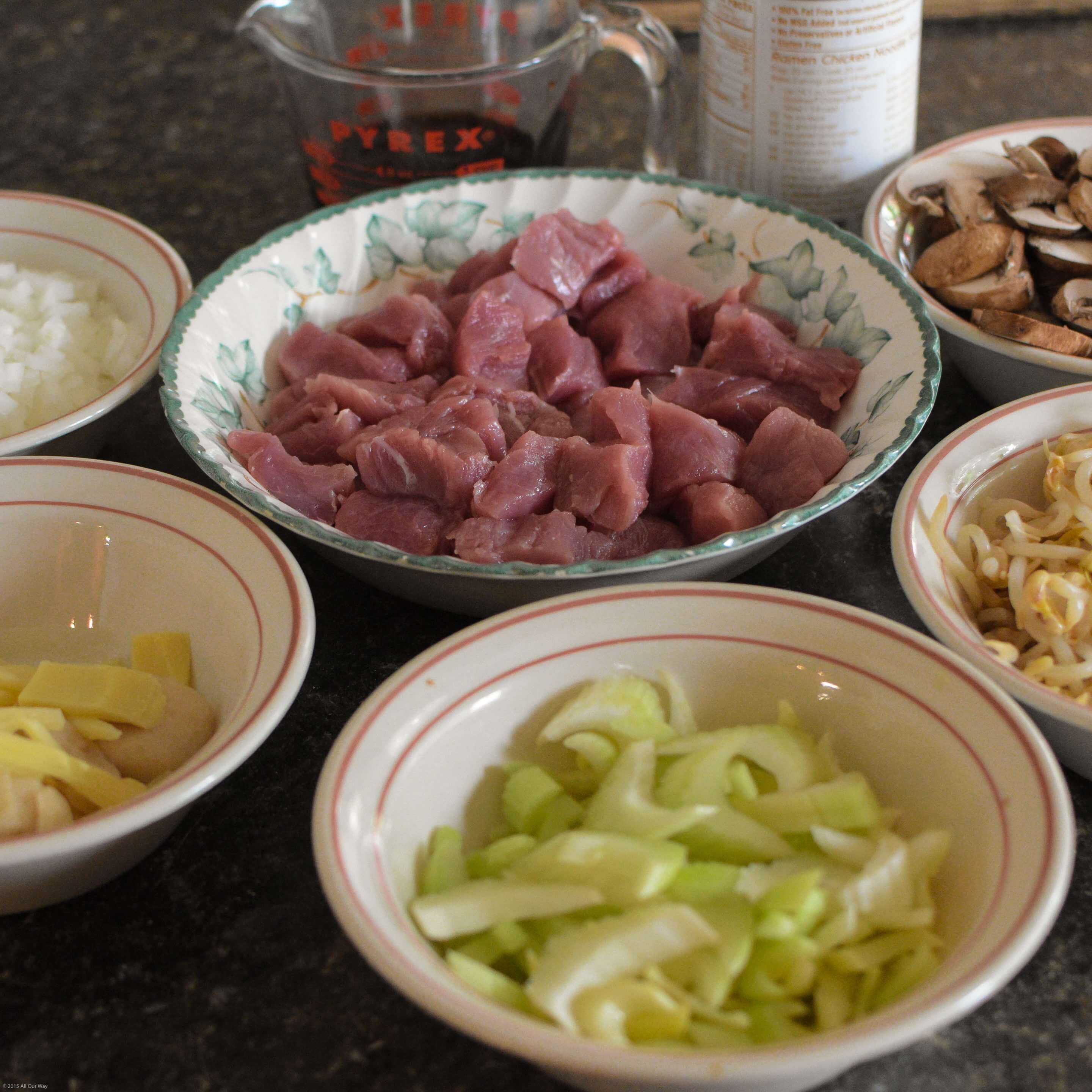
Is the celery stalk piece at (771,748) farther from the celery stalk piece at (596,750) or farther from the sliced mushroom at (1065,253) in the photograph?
the sliced mushroom at (1065,253)

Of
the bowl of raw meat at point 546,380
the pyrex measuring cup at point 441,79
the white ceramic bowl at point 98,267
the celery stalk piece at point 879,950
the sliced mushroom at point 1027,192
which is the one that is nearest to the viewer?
the celery stalk piece at point 879,950

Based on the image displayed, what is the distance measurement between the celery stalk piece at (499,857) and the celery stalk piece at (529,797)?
0.07ft

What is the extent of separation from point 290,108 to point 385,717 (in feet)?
4.26

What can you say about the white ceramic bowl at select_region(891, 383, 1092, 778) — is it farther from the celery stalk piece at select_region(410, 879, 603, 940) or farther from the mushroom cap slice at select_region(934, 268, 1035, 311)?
the celery stalk piece at select_region(410, 879, 603, 940)

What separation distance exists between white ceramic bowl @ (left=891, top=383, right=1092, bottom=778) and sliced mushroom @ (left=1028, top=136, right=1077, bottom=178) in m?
0.61

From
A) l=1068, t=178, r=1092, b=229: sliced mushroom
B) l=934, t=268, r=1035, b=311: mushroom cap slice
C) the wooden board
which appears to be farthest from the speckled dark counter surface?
the wooden board

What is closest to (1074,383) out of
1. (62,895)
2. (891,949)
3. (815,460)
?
(815,460)

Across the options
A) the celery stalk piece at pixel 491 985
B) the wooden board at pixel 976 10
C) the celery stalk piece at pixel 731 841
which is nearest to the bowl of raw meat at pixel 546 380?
the celery stalk piece at pixel 731 841

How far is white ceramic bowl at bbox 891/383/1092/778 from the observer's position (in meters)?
1.01

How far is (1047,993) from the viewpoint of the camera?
0.98 meters

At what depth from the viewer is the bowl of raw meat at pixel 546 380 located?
125 cm

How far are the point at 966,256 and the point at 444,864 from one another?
115 cm

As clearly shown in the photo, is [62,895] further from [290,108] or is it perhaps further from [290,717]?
[290,108]

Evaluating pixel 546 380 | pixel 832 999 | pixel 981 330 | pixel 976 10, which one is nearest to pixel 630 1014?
pixel 832 999
